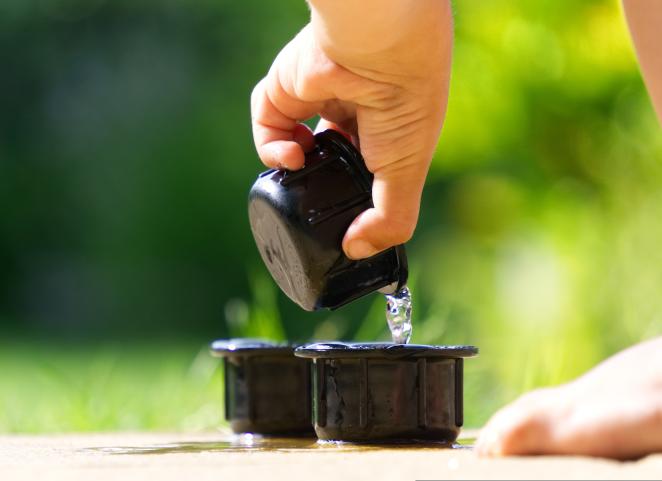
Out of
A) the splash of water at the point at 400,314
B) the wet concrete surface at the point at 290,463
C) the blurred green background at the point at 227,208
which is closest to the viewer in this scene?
the wet concrete surface at the point at 290,463

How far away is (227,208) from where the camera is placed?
12.3 m

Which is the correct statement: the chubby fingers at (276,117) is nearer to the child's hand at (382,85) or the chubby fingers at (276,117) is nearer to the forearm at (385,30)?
the child's hand at (382,85)

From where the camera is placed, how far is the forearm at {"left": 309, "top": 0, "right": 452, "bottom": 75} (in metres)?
1.46

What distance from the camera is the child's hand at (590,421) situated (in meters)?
1.22

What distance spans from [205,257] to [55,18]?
340 cm

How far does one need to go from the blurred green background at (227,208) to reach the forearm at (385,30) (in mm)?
1321

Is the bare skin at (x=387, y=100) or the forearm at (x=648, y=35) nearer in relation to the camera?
the bare skin at (x=387, y=100)

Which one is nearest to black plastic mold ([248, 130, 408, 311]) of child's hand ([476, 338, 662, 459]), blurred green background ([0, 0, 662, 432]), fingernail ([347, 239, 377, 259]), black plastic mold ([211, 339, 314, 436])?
fingernail ([347, 239, 377, 259])

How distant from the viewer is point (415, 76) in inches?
60.2

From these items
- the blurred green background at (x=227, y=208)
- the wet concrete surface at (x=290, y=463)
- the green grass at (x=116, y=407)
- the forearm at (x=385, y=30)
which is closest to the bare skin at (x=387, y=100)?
the forearm at (x=385, y=30)

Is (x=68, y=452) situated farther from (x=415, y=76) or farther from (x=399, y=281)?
(x=415, y=76)

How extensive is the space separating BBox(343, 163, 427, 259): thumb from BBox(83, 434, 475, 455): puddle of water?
0.26 meters

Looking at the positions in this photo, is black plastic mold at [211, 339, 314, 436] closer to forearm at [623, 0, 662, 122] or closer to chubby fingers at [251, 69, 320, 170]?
chubby fingers at [251, 69, 320, 170]

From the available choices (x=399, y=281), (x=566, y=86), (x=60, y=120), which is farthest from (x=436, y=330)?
(x=60, y=120)
